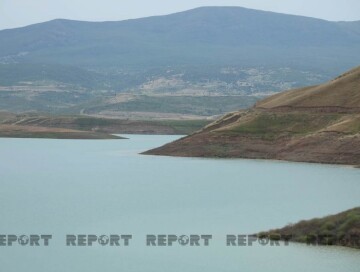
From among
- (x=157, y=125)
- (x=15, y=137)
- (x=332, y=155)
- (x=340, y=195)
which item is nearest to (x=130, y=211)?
(x=340, y=195)

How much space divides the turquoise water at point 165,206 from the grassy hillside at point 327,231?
0.75m

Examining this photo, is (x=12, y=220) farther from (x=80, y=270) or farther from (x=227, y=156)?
(x=227, y=156)

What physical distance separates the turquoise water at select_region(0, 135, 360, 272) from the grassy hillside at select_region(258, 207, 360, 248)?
0.75 metres

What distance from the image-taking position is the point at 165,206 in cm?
5216

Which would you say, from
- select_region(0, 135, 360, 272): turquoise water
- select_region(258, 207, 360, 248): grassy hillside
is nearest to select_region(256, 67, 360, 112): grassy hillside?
select_region(0, 135, 360, 272): turquoise water

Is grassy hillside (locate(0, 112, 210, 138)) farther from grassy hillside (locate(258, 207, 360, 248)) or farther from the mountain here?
grassy hillside (locate(258, 207, 360, 248))

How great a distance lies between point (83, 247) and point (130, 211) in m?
11.6

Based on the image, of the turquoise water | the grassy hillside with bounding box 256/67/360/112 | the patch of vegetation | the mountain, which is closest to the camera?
the turquoise water

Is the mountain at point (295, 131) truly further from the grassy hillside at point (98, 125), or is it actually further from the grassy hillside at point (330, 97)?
the grassy hillside at point (98, 125)

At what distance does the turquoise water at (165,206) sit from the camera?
35.6 meters

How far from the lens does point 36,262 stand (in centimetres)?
3488

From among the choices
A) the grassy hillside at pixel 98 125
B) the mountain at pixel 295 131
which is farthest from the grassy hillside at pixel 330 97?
the grassy hillside at pixel 98 125

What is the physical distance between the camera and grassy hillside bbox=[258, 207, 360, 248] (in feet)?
123

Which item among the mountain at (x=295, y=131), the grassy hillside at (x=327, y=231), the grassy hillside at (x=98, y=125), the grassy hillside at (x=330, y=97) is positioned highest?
the grassy hillside at (x=98, y=125)
